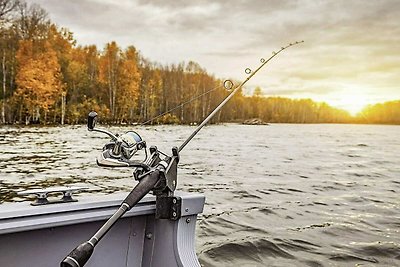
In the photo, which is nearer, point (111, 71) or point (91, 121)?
point (91, 121)

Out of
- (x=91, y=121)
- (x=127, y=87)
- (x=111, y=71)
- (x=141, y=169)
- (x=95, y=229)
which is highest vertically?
(x=111, y=71)

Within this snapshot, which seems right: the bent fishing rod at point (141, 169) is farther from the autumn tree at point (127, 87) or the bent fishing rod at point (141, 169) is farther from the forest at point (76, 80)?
the autumn tree at point (127, 87)

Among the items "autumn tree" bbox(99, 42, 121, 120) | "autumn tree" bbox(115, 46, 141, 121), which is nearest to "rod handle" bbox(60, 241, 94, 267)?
A: "autumn tree" bbox(99, 42, 121, 120)

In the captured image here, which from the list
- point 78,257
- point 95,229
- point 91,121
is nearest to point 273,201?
point 95,229

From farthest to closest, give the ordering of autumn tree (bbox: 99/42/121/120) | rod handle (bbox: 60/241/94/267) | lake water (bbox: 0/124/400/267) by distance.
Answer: autumn tree (bbox: 99/42/121/120), lake water (bbox: 0/124/400/267), rod handle (bbox: 60/241/94/267)

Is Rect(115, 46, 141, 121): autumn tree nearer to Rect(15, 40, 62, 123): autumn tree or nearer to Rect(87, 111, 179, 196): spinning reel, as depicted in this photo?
Rect(15, 40, 62, 123): autumn tree

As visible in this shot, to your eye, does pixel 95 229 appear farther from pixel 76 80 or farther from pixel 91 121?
pixel 76 80

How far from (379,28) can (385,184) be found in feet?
42.5

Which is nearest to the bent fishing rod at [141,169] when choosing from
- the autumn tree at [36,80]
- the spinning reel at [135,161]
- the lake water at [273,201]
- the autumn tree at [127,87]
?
the spinning reel at [135,161]

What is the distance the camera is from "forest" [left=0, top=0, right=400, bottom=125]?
3178 centimetres

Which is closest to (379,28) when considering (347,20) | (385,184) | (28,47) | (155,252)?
(347,20)

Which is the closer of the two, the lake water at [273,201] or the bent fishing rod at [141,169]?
the bent fishing rod at [141,169]

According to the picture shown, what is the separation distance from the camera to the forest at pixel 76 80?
3178cm

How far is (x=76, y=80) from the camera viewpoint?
37219 millimetres
